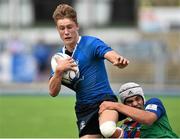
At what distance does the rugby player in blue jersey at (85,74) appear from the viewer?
7207 mm

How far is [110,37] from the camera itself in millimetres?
37875

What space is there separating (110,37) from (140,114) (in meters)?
30.9

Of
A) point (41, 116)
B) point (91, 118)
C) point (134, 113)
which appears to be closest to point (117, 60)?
point (134, 113)

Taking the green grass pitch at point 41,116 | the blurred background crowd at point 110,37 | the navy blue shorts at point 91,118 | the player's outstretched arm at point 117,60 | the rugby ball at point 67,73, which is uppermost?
the player's outstretched arm at point 117,60

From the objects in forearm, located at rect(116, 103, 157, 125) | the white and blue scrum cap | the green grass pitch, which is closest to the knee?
forearm, located at rect(116, 103, 157, 125)

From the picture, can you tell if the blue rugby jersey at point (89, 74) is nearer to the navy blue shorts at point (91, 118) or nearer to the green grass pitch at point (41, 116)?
the navy blue shorts at point (91, 118)

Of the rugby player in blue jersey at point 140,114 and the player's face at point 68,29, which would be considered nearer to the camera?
the rugby player in blue jersey at point 140,114

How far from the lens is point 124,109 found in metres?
7.05

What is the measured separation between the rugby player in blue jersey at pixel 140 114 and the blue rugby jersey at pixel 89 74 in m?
0.19

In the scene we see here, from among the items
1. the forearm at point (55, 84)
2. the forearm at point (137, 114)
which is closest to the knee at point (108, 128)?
the forearm at point (137, 114)

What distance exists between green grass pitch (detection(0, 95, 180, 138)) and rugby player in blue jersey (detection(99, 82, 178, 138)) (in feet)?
12.2

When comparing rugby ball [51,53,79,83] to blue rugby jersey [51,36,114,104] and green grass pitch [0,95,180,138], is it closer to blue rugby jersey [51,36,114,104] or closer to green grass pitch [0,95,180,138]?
blue rugby jersey [51,36,114,104]

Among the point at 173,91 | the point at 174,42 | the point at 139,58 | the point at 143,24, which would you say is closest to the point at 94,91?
the point at 173,91

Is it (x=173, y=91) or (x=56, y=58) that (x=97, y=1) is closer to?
(x=173, y=91)
